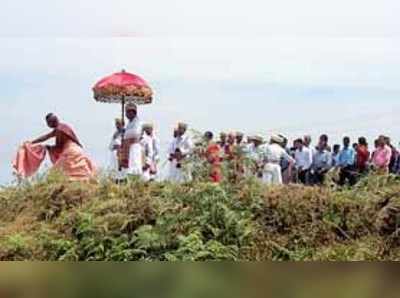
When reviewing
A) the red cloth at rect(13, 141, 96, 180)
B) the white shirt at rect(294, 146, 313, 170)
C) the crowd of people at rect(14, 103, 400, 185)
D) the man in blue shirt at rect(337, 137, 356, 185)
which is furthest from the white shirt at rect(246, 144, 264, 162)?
the red cloth at rect(13, 141, 96, 180)

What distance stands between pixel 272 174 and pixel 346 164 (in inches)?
8.6

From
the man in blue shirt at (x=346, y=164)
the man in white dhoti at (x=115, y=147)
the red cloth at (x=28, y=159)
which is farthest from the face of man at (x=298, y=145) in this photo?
the red cloth at (x=28, y=159)

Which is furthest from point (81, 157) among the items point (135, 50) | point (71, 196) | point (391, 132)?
point (391, 132)

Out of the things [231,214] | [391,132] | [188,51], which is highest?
[188,51]

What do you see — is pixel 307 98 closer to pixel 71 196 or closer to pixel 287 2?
pixel 287 2

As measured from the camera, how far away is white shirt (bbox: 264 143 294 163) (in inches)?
127

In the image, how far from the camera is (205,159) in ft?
10.8

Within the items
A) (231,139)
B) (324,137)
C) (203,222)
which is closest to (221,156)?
(231,139)

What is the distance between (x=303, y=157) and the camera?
3246 millimetres

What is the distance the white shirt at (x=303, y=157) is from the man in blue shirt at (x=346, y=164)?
0.09 metres

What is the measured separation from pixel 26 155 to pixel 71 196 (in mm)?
193

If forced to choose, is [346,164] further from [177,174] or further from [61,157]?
[61,157]

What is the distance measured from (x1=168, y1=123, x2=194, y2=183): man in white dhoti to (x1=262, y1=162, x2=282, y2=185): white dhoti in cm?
22

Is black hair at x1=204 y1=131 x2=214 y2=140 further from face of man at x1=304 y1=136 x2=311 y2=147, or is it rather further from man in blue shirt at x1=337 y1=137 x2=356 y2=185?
man in blue shirt at x1=337 y1=137 x2=356 y2=185
